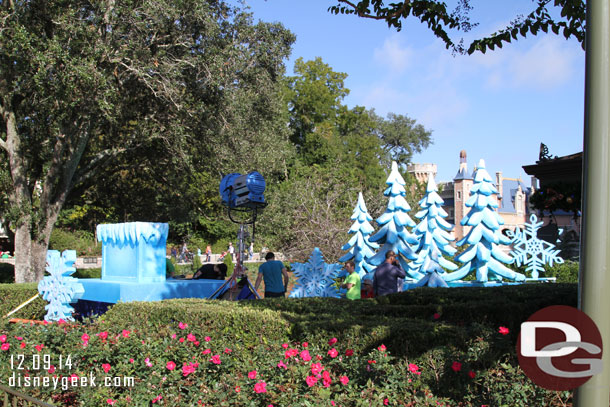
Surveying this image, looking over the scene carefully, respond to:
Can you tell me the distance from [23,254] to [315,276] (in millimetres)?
9174

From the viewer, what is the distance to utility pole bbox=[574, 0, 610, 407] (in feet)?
7.93

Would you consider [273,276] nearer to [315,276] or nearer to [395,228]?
[315,276]

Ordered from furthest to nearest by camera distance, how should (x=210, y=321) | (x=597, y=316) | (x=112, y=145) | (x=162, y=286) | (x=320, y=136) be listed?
(x=320, y=136)
(x=112, y=145)
(x=162, y=286)
(x=210, y=321)
(x=597, y=316)

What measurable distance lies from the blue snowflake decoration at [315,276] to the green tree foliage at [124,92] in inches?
240

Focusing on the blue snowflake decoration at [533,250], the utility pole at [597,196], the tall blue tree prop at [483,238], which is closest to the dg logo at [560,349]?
the utility pole at [597,196]

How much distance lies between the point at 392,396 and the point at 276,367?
3.37 feet

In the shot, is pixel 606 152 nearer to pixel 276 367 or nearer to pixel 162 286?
pixel 276 367

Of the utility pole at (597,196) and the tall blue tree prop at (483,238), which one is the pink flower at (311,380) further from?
the tall blue tree prop at (483,238)

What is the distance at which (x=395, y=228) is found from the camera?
15.2 metres

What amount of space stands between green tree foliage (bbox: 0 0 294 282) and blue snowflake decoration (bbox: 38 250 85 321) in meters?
4.92

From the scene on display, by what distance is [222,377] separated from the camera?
5.02m

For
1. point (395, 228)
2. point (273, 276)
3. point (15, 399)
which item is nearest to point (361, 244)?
point (395, 228)

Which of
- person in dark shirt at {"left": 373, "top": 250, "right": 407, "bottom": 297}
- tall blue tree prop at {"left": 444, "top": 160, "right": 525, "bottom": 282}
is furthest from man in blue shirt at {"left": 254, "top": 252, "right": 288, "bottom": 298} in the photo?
tall blue tree prop at {"left": 444, "top": 160, "right": 525, "bottom": 282}

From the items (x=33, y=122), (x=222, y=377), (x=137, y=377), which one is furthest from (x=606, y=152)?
(x=33, y=122)
